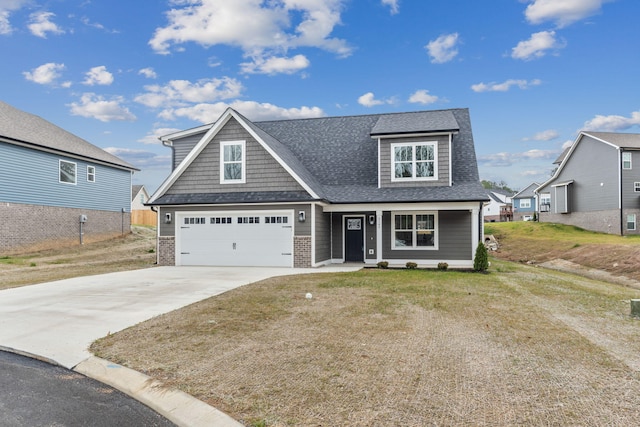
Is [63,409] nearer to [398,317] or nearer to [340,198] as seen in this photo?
[398,317]

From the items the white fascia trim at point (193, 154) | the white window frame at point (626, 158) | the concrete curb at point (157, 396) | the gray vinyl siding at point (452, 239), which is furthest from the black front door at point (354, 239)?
the white window frame at point (626, 158)

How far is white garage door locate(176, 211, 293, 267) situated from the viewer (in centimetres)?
1684

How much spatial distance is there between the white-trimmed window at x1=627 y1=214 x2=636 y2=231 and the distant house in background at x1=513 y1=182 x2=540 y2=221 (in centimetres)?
2847

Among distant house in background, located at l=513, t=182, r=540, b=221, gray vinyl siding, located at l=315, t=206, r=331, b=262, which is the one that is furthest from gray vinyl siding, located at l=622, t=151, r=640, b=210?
distant house in background, located at l=513, t=182, r=540, b=221

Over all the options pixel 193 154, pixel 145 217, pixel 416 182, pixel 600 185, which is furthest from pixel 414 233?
pixel 145 217

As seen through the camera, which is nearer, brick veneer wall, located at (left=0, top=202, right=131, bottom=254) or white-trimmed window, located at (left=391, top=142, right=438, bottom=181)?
white-trimmed window, located at (left=391, top=142, right=438, bottom=181)

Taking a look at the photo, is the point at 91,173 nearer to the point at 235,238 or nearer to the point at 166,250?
the point at 166,250

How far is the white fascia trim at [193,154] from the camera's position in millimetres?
17281

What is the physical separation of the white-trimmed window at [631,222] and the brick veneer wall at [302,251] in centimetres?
2831

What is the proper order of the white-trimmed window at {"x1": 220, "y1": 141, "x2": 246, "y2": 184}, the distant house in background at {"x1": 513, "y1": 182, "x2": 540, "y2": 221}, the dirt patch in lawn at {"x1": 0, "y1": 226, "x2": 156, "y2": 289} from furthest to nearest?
the distant house in background at {"x1": 513, "y1": 182, "x2": 540, "y2": 221}, the white-trimmed window at {"x1": 220, "y1": 141, "x2": 246, "y2": 184}, the dirt patch in lawn at {"x1": 0, "y1": 226, "x2": 156, "y2": 289}

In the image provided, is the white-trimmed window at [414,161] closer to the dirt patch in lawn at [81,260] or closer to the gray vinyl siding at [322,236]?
the gray vinyl siding at [322,236]

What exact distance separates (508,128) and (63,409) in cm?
2664

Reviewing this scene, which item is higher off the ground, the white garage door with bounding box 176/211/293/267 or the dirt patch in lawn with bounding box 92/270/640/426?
the white garage door with bounding box 176/211/293/267

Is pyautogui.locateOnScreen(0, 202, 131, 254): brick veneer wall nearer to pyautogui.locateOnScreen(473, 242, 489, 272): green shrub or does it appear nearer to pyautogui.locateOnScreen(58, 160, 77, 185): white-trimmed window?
pyautogui.locateOnScreen(58, 160, 77, 185): white-trimmed window
